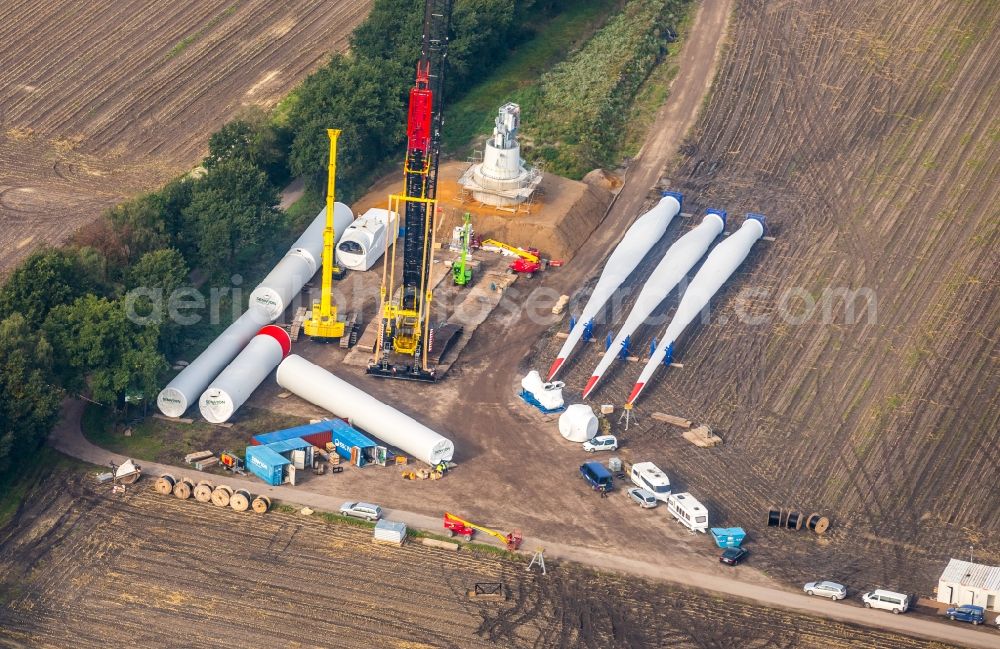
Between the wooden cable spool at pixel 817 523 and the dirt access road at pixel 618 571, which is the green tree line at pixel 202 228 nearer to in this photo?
the dirt access road at pixel 618 571

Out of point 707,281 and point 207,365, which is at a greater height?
point 707,281

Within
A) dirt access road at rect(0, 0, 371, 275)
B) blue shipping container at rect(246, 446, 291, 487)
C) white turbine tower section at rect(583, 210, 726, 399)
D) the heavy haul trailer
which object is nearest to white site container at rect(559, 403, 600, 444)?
white turbine tower section at rect(583, 210, 726, 399)

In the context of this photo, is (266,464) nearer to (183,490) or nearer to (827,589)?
(183,490)

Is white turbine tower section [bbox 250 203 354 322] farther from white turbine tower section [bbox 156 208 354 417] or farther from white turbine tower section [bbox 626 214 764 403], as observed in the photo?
white turbine tower section [bbox 626 214 764 403]

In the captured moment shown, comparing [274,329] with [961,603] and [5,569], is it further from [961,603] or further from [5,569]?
[961,603]

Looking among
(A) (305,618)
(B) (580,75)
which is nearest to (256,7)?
(B) (580,75)

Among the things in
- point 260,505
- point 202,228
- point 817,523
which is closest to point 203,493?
point 260,505

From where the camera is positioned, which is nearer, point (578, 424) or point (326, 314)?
point (578, 424)
